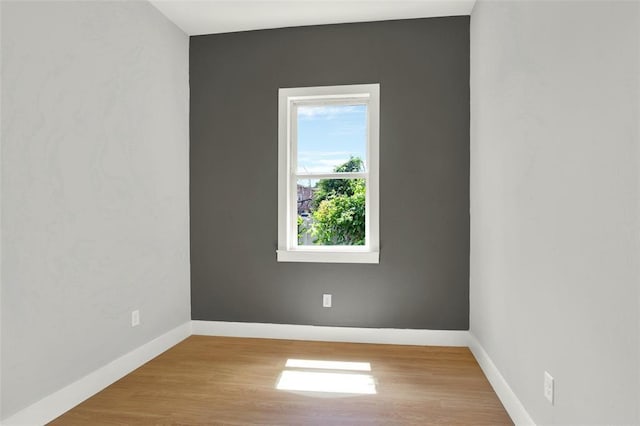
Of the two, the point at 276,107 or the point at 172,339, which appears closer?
the point at 172,339

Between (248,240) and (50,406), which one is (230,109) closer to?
(248,240)

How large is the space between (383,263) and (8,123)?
107 inches

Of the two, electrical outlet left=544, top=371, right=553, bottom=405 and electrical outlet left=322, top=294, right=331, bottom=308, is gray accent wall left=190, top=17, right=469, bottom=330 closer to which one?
electrical outlet left=322, top=294, right=331, bottom=308

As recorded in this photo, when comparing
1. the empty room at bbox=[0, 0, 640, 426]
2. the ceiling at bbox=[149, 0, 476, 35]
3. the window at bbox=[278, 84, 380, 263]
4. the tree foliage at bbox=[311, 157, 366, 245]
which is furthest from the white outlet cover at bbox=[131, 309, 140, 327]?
the ceiling at bbox=[149, 0, 476, 35]

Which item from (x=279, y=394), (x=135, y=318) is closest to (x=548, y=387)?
(x=279, y=394)

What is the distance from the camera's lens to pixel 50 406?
2.16 m

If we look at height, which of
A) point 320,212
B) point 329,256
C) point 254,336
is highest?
point 320,212

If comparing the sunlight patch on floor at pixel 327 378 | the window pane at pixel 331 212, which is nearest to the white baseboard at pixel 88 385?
the sunlight patch on floor at pixel 327 378

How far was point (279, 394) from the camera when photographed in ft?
8.18

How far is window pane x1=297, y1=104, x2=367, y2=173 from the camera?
3.60 meters

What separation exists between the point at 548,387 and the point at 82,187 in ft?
8.73

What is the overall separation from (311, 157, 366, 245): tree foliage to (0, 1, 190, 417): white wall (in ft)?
4.19

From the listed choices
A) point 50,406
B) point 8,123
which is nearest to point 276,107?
point 8,123

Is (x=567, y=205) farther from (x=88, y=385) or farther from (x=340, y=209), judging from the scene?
(x=88, y=385)
